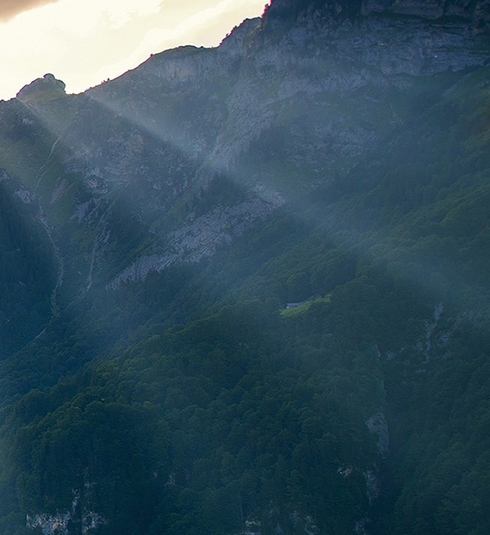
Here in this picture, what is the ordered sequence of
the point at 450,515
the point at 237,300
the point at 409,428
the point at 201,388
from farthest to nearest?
the point at 237,300 < the point at 201,388 < the point at 409,428 < the point at 450,515

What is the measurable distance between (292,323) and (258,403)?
58.8 feet

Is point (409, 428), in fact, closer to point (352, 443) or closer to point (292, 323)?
point (352, 443)

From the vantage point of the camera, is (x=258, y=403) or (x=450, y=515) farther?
(x=258, y=403)

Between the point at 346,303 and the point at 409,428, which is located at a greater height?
the point at 346,303

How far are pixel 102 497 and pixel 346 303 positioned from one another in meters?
44.4

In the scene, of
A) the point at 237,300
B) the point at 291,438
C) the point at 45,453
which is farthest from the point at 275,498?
the point at 237,300

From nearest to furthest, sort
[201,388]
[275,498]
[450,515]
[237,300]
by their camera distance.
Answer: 1. [450,515]
2. [275,498]
3. [201,388]
4. [237,300]

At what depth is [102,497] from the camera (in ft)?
517

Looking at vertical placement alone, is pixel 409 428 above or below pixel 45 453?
below

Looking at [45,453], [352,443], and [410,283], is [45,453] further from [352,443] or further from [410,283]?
[410,283]

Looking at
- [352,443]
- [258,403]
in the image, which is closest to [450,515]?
[352,443]

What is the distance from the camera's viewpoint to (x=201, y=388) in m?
172

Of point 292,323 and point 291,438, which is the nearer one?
point 291,438

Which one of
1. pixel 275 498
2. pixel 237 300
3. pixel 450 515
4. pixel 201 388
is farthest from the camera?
pixel 237 300
